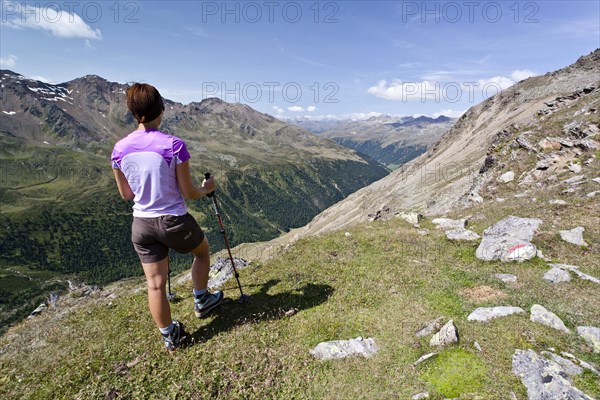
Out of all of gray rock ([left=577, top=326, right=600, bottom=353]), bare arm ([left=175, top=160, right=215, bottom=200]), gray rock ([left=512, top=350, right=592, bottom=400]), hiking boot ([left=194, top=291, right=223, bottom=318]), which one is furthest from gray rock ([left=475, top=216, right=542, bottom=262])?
bare arm ([left=175, top=160, right=215, bottom=200])

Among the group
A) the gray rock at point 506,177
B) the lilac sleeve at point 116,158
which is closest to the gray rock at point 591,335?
the lilac sleeve at point 116,158

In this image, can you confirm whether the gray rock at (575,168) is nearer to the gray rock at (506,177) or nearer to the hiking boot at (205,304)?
the gray rock at (506,177)

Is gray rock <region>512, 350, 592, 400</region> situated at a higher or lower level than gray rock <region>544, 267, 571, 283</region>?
lower

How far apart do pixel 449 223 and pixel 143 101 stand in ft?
64.1

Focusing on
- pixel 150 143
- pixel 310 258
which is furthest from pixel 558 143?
pixel 150 143

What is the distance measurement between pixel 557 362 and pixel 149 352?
10.5 metres

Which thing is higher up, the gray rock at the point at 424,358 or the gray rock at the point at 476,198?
the gray rock at the point at 476,198

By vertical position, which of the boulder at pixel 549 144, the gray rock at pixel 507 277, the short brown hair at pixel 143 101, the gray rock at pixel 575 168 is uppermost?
the boulder at pixel 549 144

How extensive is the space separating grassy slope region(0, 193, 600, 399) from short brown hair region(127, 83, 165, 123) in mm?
6340

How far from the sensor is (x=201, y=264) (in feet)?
32.2

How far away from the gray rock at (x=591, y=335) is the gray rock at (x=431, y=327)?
11.8ft

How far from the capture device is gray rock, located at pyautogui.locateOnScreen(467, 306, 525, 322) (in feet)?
33.8

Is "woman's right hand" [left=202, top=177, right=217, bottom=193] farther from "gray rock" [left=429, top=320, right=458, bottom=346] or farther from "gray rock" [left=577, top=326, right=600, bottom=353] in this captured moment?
"gray rock" [left=577, top=326, right=600, bottom=353]

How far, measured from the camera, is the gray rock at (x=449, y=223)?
809 inches
